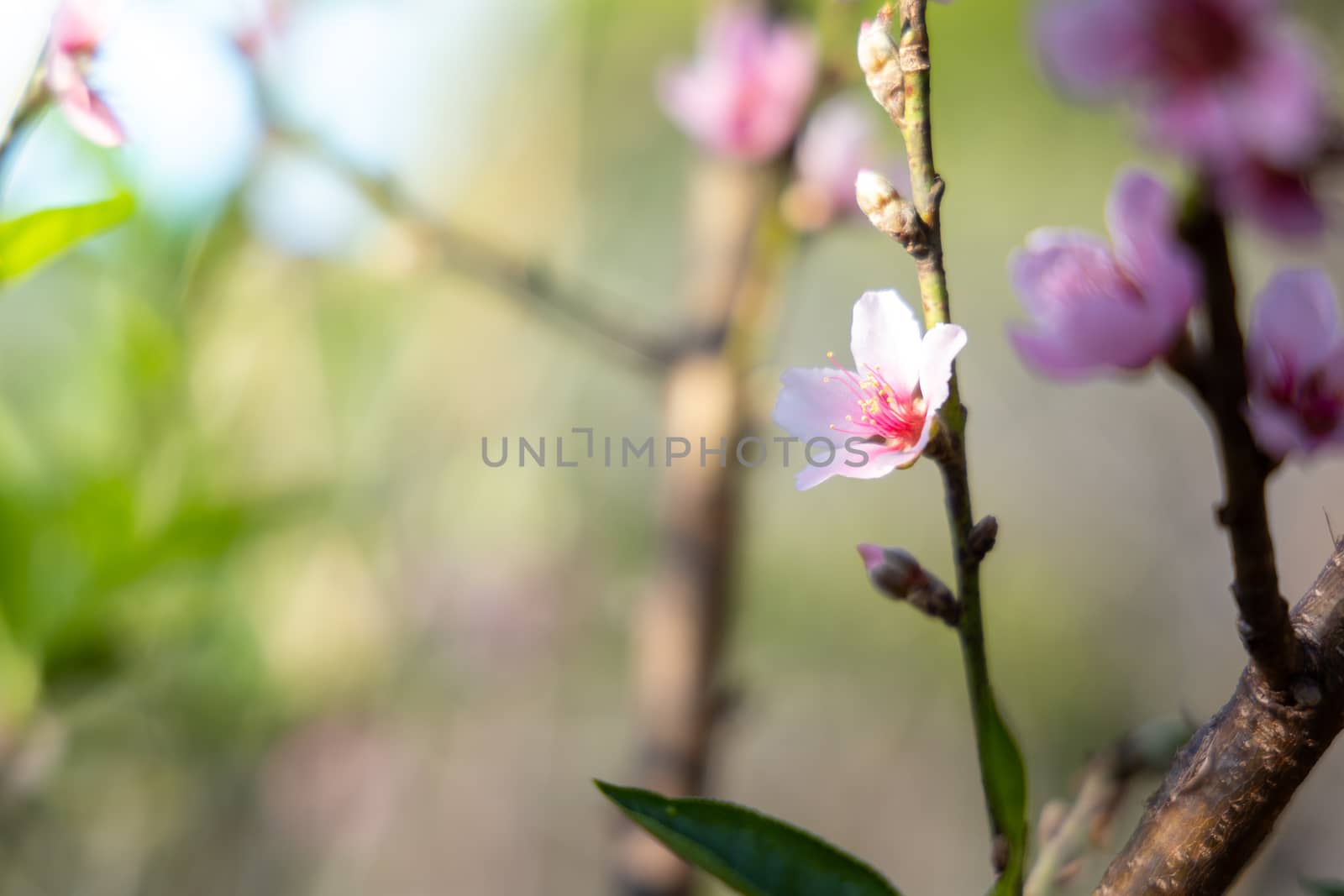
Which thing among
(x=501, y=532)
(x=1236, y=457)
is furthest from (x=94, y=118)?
(x=501, y=532)

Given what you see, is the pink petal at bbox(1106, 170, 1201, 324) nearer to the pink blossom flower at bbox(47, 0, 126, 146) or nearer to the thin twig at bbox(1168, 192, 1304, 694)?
the thin twig at bbox(1168, 192, 1304, 694)

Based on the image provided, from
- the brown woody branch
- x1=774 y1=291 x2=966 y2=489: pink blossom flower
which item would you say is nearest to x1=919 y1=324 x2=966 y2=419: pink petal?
x1=774 y1=291 x2=966 y2=489: pink blossom flower

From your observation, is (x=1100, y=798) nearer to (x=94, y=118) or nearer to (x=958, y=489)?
(x=958, y=489)

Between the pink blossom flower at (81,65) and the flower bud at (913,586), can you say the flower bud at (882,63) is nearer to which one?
the flower bud at (913,586)

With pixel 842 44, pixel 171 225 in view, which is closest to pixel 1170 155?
pixel 842 44

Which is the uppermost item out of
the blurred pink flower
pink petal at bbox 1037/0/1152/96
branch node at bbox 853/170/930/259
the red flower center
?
pink petal at bbox 1037/0/1152/96

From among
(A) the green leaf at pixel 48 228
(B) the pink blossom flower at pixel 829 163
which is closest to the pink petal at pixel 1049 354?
(A) the green leaf at pixel 48 228

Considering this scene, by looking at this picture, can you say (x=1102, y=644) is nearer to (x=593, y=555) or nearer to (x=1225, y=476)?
(x=593, y=555)
